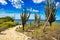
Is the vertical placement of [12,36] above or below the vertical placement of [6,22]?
below

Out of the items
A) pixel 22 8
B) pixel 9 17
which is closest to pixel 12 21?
pixel 9 17

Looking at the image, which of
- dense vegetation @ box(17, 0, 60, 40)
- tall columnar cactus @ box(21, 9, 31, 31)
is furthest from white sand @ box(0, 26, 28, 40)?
tall columnar cactus @ box(21, 9, 31, 31)

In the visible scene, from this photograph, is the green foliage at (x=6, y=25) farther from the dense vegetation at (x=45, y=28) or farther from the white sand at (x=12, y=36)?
the dense vegetation at (x=45, y=28)

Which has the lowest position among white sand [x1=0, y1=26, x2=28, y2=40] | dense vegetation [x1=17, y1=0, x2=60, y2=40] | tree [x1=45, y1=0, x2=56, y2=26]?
white sand [x1=0, y1=26, x2=28, y2=40]

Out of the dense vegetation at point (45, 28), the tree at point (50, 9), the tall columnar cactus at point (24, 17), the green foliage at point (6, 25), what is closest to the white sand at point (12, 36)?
the green foliage at point (6, 25)

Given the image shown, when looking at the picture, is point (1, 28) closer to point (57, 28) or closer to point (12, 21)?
point (12, 21)

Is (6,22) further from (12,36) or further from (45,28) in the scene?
(45,28)

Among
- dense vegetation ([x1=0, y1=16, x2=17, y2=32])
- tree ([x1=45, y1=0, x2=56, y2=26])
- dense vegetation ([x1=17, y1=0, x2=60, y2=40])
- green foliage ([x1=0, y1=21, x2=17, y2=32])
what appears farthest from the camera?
green foliage ([x1=0, y1=21, x2=17, y2=32])

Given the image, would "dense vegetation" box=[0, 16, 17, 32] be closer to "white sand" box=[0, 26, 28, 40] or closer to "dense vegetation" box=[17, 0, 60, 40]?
"white sand" box=[0, 26, 28, 40]

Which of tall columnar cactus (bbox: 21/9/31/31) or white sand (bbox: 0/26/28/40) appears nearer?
white sand (bbox: 0/26/28/40)

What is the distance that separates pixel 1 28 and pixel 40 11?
2085mm

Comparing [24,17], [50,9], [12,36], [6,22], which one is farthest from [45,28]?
[6,22]

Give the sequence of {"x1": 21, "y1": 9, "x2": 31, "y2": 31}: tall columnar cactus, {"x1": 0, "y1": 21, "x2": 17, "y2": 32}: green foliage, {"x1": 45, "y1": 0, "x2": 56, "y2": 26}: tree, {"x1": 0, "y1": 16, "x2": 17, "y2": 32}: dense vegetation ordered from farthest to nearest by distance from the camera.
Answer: {"x1": 21, "y1": 9, "x2": 31, "y2": 31}: tall columnar cactus < {"x1": 0, "y1": 21, "x2": 17, "y2": 32}: green foliage < {"x1": 45, "y1": 0, "x2": 56, "y2": 26}: tree < {"x1": 0, "y1": 16, "x2": 17, "y2": 32}: dense vegetation

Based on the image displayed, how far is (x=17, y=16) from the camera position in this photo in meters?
8.39
